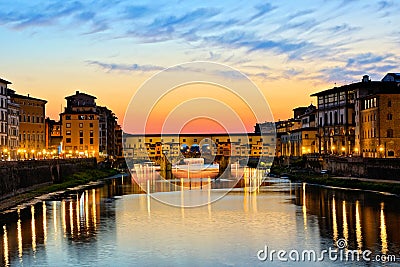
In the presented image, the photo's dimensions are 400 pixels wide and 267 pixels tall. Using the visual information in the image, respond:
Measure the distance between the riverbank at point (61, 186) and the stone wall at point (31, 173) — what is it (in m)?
0.61

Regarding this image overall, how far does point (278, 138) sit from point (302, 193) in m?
87.1

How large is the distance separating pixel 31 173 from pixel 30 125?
4338 centimetres

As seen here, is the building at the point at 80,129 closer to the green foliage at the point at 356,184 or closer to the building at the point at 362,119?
the building at the point at 362,119

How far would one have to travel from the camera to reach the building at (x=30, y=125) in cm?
9612

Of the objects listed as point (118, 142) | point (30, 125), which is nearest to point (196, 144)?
point (118, 142)

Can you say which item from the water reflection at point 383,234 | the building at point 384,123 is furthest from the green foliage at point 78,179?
the building at point 384,123

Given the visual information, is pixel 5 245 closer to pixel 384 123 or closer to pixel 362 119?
pixel 384 123

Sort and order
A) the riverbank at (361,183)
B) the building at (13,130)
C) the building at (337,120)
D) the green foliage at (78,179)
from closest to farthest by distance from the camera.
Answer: the riverbank at (361,183) → the green foliage at (78,179) → the building at (13,130) → the building at (337,120)

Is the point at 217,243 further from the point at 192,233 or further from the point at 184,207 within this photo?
the point at 184,207

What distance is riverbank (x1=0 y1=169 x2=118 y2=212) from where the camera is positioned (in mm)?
45938

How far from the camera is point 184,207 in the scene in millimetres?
47375

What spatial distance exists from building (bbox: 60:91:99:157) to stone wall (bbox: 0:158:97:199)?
24.3m

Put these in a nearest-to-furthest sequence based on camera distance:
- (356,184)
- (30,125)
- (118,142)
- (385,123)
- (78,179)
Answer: (356,184), (385,123), (78,179), (30,125), (118,142)

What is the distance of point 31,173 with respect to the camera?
2315 inches
